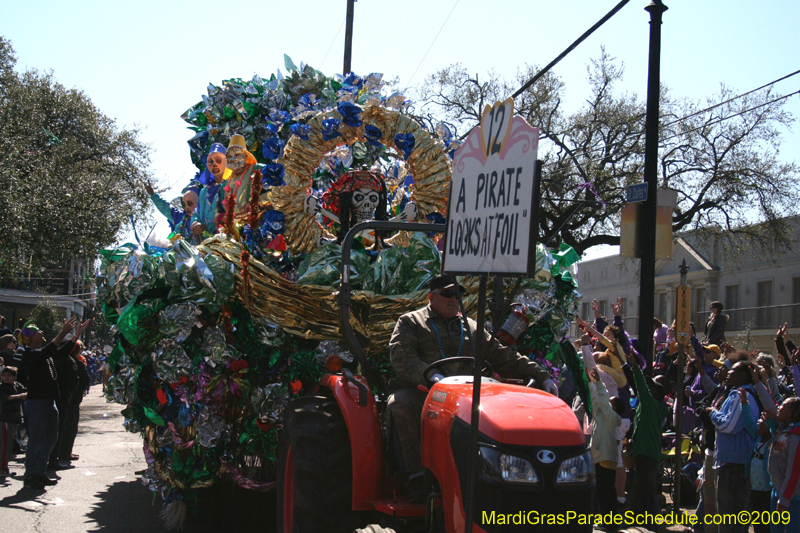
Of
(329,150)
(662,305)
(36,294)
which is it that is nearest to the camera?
(329,150)

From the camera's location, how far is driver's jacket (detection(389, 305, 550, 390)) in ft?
15.4

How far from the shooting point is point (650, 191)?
9.05 meters

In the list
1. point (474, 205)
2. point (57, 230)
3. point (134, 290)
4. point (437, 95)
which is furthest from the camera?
point (437, 95)

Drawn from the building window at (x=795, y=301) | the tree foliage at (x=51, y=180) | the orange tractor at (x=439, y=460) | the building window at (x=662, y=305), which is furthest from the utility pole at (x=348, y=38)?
the building window at (x=662, y=305)

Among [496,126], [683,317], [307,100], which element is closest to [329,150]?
[307,100]

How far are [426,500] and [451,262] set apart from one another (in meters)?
1.36

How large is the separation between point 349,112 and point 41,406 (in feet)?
16.8

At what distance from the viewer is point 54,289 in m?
42.2

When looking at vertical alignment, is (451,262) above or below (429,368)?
above

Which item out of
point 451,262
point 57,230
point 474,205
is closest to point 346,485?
point 451,262

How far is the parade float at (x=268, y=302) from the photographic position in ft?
19.6

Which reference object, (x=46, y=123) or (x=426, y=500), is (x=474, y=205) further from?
(x=46, y=123)

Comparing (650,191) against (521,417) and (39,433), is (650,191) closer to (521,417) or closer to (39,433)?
(521,417)

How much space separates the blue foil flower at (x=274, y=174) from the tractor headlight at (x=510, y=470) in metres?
4.26
